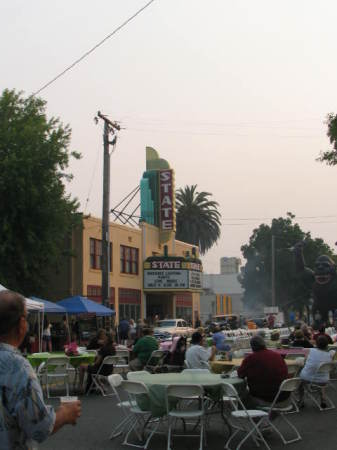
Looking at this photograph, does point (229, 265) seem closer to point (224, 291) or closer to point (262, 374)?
point (224, 291)

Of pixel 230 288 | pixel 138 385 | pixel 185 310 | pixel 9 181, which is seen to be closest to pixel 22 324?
pixel 138 385

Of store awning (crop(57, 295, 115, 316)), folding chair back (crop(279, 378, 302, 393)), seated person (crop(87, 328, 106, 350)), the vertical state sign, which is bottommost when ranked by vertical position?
folding chair back (crop(279, 378, 302, 393))

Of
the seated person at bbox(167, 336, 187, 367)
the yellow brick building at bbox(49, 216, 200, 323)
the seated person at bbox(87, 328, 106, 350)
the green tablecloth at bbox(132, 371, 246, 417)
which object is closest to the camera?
the green tablecloth at bbox(132, 371, 246, 417)

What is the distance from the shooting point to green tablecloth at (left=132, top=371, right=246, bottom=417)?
27.5ft

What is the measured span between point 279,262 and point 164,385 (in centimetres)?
5999

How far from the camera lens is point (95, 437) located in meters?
9.22

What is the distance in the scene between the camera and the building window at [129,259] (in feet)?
124

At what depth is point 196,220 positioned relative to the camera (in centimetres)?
6888

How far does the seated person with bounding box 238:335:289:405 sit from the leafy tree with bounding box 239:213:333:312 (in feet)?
189

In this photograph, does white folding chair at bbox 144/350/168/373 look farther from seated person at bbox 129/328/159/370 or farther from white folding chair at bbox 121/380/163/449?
white folding chair at bbox 121/380/163/449

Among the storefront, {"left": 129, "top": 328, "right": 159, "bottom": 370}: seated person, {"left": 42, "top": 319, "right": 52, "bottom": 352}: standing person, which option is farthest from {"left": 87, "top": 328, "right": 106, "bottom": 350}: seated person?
the storefront

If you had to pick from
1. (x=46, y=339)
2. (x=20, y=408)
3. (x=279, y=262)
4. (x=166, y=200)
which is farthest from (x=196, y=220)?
(x=20, y=408)

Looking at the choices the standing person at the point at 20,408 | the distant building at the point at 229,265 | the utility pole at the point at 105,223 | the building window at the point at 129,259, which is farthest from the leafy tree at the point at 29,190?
the distant building at the point at 229,265

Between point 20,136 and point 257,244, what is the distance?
48802 millimetres
